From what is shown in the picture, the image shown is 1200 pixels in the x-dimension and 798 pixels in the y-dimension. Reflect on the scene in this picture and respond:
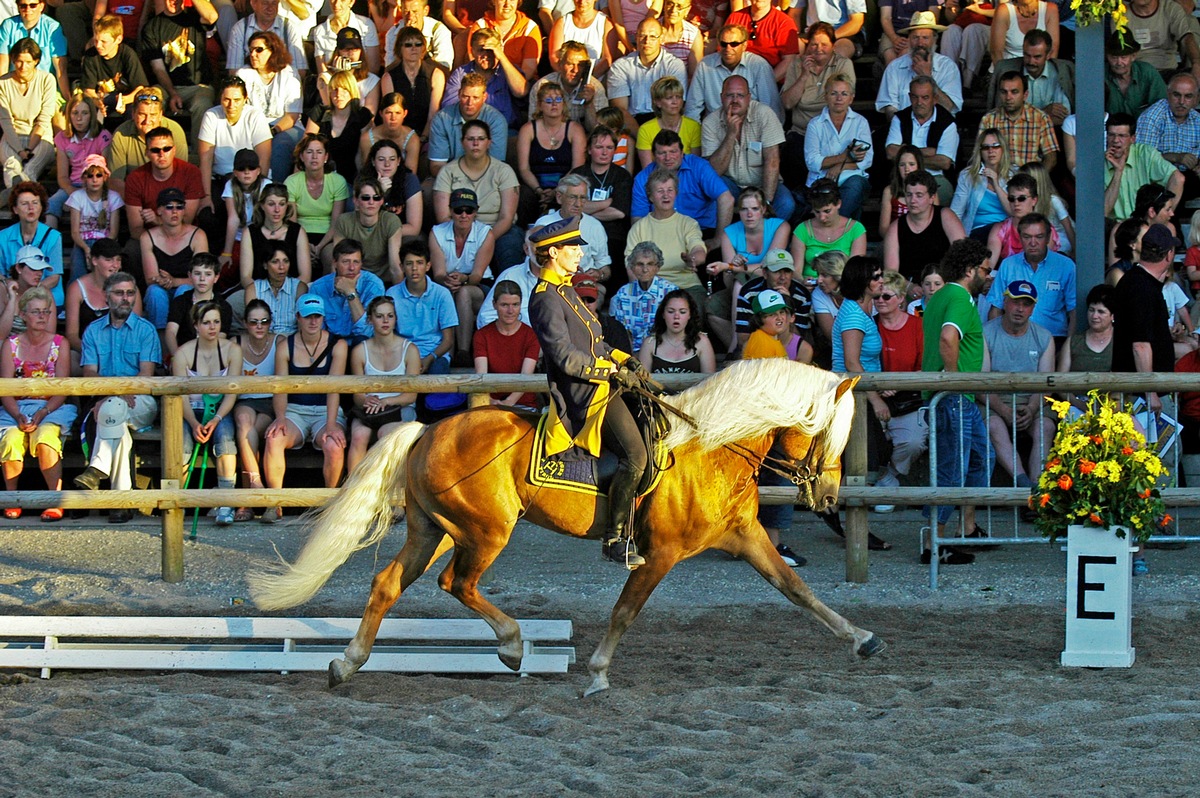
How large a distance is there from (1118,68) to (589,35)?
456 centimetres

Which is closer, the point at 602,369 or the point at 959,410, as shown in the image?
the point at 602,369

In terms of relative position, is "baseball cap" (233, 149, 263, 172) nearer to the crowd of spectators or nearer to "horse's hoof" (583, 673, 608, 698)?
the crowd of spectators

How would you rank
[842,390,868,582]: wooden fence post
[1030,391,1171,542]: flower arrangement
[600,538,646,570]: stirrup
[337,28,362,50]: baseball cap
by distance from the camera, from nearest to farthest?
[600,538,646,570]: stirrup < [1030,391,1171,542]: flower arrangement < [842,390,868,582]: wooden fence post < [337,28,362,50]: baseball cap

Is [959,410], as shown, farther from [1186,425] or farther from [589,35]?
[589,35]

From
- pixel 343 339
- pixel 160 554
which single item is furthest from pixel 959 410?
pixel 160 554

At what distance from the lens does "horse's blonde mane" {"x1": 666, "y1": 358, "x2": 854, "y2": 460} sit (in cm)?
675

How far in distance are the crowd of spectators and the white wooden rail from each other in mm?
2807

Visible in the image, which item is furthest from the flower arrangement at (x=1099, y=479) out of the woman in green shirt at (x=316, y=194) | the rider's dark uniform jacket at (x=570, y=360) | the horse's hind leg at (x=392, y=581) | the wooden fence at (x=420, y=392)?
the woman in green shirt at (x=316, y=194)

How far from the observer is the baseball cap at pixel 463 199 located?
11703 mm

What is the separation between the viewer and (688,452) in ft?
22.7

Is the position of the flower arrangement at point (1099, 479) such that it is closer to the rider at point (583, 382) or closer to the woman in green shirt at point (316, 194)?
the rider at point (583, 382)

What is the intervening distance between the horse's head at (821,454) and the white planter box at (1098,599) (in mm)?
1349

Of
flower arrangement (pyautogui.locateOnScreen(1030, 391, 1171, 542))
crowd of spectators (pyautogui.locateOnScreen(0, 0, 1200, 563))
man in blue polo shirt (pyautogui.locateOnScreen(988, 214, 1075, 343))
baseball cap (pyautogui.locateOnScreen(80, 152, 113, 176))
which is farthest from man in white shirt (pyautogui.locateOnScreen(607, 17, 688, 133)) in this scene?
flower arrangement (pyautogui.locateOnScreen(1030, 391, 1171, 542))

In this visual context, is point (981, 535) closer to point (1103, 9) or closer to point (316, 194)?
point (1103, 9)
